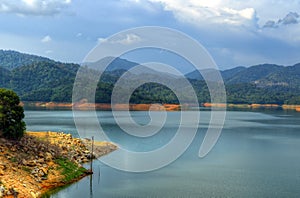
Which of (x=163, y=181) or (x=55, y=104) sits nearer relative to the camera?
(x=163, y=181)

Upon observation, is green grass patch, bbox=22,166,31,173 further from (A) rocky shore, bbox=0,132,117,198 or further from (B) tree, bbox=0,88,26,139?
(B) tree, bbox=0,88,26,139

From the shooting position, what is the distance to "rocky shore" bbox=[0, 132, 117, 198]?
22781 mm

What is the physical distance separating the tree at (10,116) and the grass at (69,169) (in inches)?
160

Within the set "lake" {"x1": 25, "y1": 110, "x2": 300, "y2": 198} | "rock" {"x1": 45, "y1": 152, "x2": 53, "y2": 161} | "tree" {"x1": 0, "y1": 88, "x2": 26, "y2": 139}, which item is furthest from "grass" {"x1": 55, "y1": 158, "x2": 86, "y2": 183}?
"tree" {"x1": 0, "y1": 88, "x2": 26, "y2": 139}

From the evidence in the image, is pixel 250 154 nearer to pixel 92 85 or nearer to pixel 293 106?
pixel 92 85

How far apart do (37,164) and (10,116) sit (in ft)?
16.6

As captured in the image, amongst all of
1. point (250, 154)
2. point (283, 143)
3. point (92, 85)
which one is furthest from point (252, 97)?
point (250, 154)

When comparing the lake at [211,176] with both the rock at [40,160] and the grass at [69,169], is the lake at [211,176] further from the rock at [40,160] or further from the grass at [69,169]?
the rock at [40,160]

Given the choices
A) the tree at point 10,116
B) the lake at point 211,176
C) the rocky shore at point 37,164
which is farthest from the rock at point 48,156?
the lake at point 211,176

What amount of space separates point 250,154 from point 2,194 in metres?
26.8

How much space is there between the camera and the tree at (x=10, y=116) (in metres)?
28.4

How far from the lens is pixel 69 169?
28.3 meters

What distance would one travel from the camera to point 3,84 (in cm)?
14488

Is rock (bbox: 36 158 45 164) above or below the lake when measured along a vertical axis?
above
